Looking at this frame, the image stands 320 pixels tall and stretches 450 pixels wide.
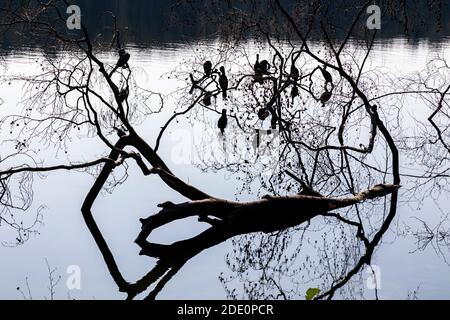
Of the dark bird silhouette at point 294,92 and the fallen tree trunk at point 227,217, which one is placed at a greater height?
the dark bird silhouette at point 294,92

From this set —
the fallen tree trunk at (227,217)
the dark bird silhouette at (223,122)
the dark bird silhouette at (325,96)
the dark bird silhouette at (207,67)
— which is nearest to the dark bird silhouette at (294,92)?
the dark bird silhouette at (325,96)

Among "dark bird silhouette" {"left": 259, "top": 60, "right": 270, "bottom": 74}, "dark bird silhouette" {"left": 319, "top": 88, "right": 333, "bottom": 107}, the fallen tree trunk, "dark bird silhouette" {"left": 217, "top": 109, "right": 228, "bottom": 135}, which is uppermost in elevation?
"dark bird silhouette" {"left": 259, "top": 60, "right": 270, "bottom": 74}

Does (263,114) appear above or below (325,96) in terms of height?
below

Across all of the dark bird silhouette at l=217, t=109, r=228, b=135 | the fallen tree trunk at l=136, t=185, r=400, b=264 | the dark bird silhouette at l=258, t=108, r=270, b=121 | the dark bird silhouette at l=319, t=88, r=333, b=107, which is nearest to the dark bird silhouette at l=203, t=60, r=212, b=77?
the dark bird silhouette at l=258, t=108, r=270, b=121

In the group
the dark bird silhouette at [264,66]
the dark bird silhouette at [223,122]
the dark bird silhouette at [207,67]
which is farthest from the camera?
the dark bird silhouette at [223,122]

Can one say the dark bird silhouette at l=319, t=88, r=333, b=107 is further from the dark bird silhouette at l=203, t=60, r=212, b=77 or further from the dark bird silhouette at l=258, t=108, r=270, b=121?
the dark bird silhouette at l=203, t=60, r=212, b=77

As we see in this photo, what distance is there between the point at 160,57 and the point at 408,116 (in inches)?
246

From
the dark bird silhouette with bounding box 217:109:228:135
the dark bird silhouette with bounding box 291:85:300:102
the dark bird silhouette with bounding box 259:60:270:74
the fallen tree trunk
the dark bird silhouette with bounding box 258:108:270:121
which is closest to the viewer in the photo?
the fallen tree trunk

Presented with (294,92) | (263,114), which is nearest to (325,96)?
(294,92)

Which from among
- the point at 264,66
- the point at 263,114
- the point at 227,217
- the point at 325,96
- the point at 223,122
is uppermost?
the point at 264,66

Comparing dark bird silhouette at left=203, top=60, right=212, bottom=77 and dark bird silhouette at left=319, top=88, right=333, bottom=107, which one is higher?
dark bird silhouette at left=203, top=60, right=212, bottom=77

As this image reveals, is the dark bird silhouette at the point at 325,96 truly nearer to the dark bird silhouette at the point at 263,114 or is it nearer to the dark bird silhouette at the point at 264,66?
the dark bird silhouette at the point at 263,114

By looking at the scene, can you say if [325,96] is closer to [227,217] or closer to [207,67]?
[207,67]
